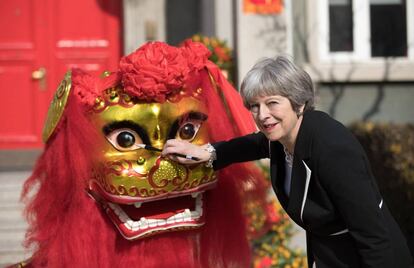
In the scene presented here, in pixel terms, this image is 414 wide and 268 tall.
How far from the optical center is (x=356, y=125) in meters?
6.59

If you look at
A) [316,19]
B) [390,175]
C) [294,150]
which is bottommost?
[390,175]

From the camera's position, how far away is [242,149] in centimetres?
302

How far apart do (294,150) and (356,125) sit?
428 centimetres

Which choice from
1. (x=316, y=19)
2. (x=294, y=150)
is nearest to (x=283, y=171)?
(x=294, y=150)

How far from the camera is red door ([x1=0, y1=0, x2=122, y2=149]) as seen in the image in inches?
273

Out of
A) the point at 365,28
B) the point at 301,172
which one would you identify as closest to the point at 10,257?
the point at 301,172

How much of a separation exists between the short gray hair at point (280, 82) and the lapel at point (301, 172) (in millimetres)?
90

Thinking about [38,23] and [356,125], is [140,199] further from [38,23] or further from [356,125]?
[38,23]

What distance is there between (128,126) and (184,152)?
0.29m

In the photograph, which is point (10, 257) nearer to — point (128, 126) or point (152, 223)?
point (152, 223)

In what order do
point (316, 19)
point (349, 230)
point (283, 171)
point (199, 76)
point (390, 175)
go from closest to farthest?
point (349, 230)
point (283, 171)
point (199, 76)
point (390, 175)
point (316, 19)

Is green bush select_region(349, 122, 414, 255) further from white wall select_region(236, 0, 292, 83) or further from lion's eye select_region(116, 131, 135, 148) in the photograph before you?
lion's eye select_region(116, 131, 135, 148)

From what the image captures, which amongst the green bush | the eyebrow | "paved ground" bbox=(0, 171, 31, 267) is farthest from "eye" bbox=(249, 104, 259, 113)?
the green bush

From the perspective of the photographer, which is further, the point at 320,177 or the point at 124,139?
the point at 124,139
